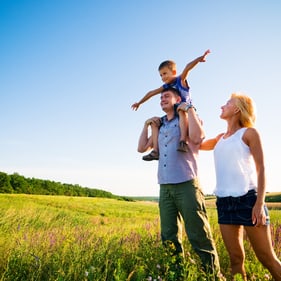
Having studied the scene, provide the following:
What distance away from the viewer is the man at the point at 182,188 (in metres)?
3.10

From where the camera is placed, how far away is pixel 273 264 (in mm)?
2682

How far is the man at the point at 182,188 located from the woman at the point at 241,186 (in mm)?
232

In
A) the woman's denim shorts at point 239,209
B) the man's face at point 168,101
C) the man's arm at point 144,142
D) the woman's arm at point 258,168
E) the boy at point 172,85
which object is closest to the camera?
the woman's arm at point 258,168

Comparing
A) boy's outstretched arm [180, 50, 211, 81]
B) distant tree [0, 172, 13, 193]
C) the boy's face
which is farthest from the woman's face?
distant tree [0, 172, 13, 193]

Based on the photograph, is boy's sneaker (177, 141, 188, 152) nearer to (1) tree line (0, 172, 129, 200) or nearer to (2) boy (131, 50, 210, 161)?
(2) boy (131, 50, 210, 161)

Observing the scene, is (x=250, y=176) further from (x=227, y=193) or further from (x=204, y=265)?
(x=204, y=265)

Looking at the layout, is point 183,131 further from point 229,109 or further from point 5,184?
point 5,184

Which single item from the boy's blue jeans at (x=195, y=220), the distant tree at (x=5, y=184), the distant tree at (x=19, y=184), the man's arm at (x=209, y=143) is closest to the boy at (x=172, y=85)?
the man's arm at (x=209, y=143)

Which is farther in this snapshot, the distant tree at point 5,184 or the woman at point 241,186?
the distant tree at point 5,184

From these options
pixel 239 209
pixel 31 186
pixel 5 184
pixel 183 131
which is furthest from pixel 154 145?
pixel 31 186

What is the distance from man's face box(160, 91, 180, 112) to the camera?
144 inches

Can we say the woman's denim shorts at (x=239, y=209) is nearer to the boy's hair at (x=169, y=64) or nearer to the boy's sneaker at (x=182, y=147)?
the boy's sneaker at (x=182, y=147)

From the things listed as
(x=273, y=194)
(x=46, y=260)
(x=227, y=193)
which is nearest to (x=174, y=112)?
(x=227, y=193)

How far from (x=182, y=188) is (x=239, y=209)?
663 mm
